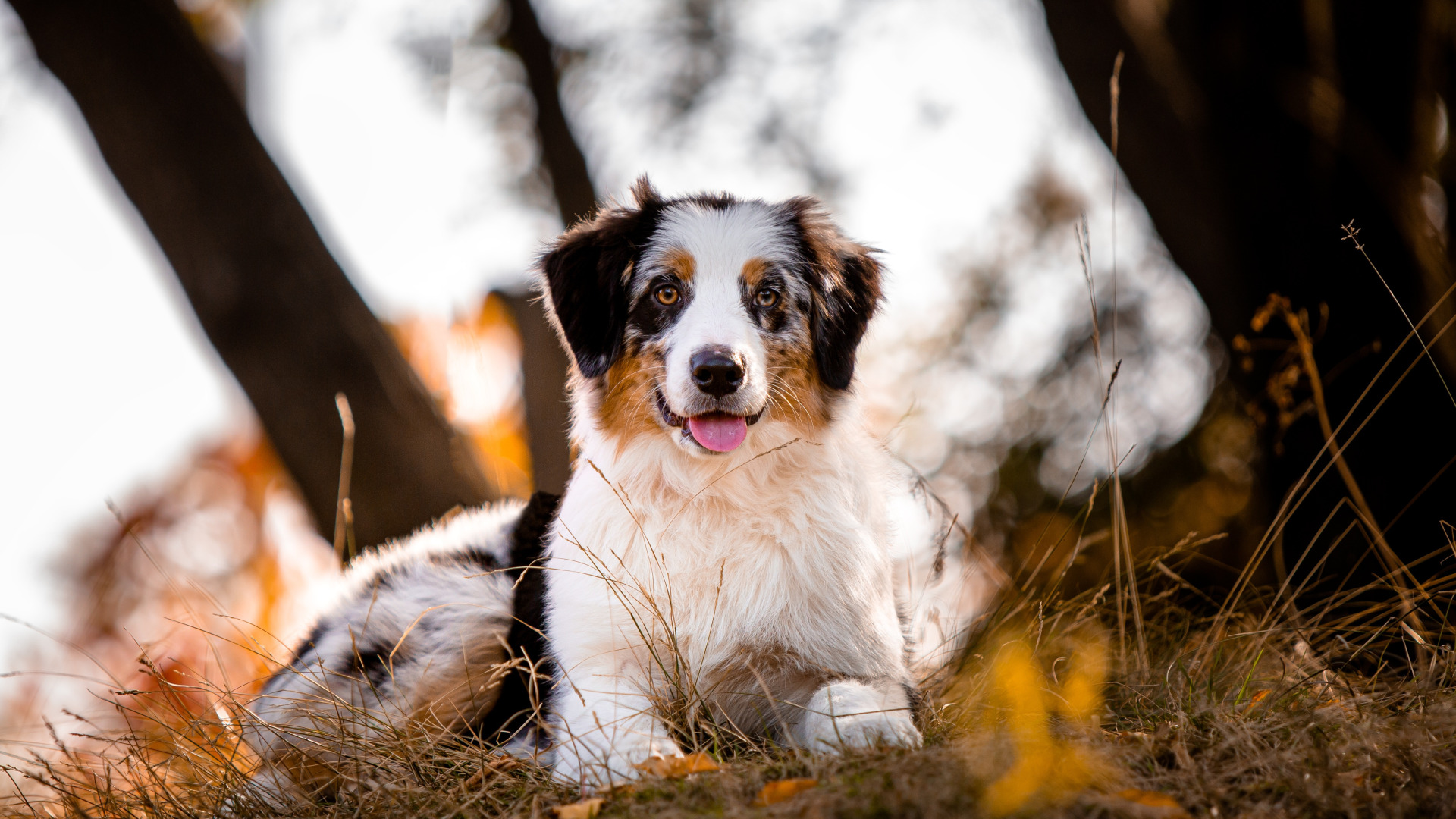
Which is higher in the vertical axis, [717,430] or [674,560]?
[717,430]

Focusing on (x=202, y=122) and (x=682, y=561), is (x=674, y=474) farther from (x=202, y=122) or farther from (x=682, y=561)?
(x=202, y=122)

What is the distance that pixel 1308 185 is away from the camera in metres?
4.99

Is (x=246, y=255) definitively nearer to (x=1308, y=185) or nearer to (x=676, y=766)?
(x=676, y=766)

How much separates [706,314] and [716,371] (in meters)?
0.29

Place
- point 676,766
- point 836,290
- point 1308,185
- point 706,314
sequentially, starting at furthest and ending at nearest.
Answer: point 1308,185, point 836,290, point 706,314, point 676,766

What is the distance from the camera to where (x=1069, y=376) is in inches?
366

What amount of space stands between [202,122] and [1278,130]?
5439 mm

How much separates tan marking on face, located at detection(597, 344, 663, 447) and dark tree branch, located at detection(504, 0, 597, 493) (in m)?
3.03

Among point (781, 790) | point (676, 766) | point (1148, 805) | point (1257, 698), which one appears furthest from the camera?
point (1257, 698)

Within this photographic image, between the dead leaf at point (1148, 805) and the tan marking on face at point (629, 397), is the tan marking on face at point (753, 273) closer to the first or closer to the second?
the tan marking on face at point (629, 397)

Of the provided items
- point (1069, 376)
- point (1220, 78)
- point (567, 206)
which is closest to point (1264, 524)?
point (1220, 78)

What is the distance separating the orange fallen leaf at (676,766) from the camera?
2162 mm

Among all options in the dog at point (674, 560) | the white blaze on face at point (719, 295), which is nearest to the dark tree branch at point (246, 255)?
the dog at point (674, 560)

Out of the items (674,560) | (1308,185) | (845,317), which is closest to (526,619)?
(674,560)
